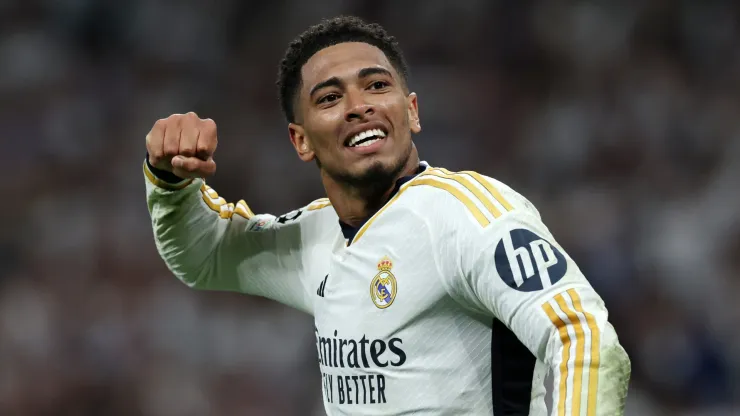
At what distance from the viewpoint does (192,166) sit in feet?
7.91

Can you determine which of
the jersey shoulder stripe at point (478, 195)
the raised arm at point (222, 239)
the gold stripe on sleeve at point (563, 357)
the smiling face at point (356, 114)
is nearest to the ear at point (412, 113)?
the smiling face at point (356, 114)

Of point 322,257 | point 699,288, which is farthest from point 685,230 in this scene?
point 322,257

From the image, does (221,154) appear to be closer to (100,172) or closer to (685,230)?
(100,172)

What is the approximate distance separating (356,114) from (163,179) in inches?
26.9

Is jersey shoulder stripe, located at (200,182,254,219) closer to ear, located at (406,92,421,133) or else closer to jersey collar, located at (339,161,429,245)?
jersey collar, located at (339,161,429,245)

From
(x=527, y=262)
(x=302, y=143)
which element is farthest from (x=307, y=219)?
(x=527, y=262)

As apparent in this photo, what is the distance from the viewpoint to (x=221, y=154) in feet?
19.6

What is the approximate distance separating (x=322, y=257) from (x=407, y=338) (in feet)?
1.92

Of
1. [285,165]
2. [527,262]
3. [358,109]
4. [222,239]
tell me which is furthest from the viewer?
[285,165]

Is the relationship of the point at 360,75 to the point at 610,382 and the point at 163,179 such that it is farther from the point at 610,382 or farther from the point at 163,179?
the point at 610,382

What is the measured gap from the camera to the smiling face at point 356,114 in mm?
2359

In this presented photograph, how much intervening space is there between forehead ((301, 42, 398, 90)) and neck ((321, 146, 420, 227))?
0.86 ft

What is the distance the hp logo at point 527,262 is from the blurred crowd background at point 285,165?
326cm

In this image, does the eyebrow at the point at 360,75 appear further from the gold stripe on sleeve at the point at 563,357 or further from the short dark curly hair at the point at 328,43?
the gold stripe on sleeve at the point at 563,357
